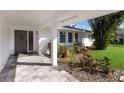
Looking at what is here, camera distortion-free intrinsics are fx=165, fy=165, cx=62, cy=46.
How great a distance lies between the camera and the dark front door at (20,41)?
17844 mm

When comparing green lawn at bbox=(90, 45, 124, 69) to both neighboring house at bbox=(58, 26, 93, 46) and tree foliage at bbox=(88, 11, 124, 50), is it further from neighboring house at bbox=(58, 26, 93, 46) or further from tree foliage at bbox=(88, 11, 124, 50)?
neighboring house at bbox=(58, 26, 93, 46)

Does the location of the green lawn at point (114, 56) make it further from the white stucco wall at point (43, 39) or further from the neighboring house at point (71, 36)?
the white stucco wall at point (43, 39)

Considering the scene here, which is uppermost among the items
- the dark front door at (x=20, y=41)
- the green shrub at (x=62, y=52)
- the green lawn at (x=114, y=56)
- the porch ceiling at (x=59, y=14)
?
the porch ceiling at (x=59, y=14)

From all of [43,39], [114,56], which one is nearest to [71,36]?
[43,39]

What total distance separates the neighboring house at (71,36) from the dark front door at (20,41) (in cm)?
464

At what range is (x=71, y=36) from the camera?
24016mm

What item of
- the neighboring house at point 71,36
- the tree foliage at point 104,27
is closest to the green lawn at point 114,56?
the tree foliage at point 104,27

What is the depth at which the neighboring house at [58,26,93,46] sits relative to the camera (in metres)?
22.2

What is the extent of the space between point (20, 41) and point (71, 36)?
8411mm

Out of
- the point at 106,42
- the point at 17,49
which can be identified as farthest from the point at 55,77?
the point at 106,42

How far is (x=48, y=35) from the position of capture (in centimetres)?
1905

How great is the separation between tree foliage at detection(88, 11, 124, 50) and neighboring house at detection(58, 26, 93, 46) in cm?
228
